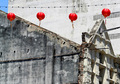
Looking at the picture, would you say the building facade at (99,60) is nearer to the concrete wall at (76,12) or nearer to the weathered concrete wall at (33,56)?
the weathered concrete wall at (33,56)

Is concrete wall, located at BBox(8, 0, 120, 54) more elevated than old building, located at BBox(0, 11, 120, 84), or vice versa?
concrete wall, located at BBox(8, 0, 120, 54)

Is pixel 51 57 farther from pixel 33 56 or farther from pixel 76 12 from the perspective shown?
pixel 76 12

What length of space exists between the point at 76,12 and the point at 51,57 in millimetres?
23911

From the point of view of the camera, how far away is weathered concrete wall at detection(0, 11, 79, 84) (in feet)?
98.0

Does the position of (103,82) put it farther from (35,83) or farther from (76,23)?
(76,23)

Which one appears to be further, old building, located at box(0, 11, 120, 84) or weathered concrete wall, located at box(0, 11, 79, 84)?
weathered concrete wall, located at box(0, 11, 79, 84)

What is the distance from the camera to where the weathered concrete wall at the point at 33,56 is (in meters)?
29.9

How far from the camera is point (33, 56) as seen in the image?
31.7 m

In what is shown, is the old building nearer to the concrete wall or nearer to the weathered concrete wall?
the weathered concrete wall

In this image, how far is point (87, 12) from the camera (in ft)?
173

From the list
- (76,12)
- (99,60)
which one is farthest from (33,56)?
(76,12)

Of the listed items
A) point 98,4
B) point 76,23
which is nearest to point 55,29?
point 76,23

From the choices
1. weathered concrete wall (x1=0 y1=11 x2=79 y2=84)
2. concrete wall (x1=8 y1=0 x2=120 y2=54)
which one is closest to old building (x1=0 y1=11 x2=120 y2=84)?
weathered concrete wall (x1=0 y1=11 x2=79 y2=84)

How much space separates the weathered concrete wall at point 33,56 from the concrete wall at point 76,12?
1920 cm
